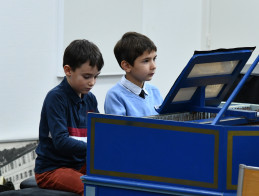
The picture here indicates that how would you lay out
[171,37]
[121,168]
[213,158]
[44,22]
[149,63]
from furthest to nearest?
[171,37], [44,22], [149,63], [121,168], [213,158]

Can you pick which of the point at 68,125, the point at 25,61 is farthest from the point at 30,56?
the point at 68,125

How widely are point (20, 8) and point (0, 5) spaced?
0.19 metres

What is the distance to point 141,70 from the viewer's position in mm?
3504

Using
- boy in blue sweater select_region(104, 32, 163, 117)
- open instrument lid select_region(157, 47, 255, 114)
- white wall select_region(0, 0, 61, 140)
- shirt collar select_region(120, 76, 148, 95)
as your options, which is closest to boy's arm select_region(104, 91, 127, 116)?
boy in blue sweater select_region(104, 32, 163, 117)

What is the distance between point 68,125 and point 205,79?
787 mm

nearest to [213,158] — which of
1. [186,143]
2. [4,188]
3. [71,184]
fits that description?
[186,143]

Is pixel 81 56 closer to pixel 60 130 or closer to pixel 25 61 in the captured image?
pixel 60 130

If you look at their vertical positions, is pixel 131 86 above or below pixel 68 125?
A: above

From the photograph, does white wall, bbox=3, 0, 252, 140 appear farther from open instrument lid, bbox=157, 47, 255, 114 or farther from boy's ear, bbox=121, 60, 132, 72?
open instrument lid, bbox=157, 47, 255, 114

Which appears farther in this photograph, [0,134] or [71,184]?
[0,134]

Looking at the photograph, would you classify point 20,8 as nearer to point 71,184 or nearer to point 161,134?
point 71,184

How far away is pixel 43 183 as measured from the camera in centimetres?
329

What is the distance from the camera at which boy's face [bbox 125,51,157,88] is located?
351 cm

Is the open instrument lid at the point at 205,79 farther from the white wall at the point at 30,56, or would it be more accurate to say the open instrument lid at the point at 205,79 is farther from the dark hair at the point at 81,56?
the white wall at the point at 30,56
